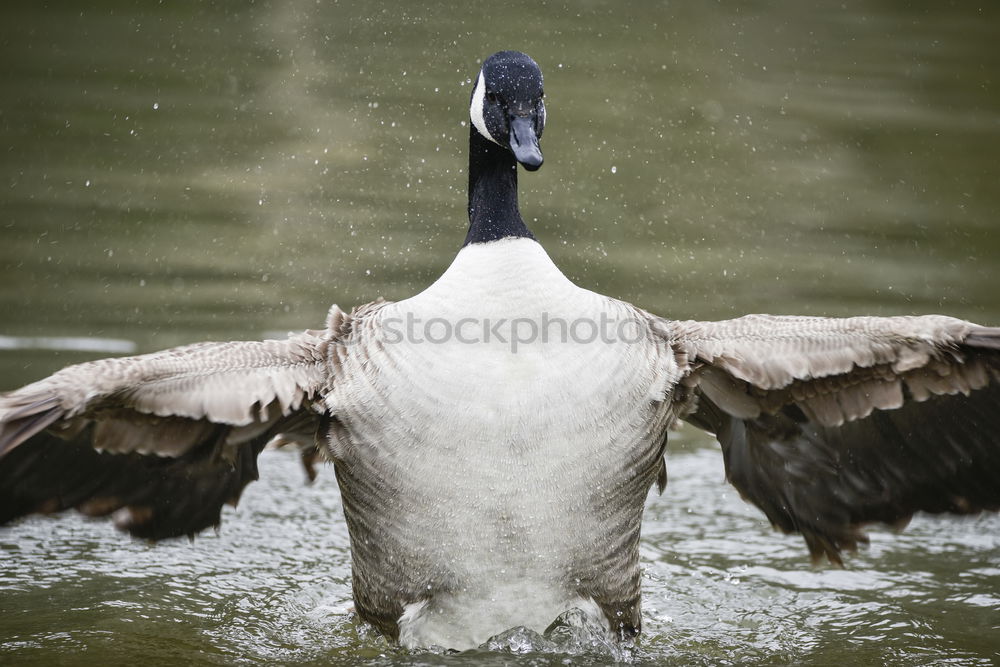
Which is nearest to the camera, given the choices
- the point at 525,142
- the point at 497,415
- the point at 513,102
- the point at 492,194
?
the point at 497,415

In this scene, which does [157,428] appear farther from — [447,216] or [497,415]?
[447,216]

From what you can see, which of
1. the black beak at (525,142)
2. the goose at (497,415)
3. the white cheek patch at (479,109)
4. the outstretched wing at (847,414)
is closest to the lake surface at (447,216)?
the goose at (497,415)

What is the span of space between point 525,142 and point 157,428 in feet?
5.29

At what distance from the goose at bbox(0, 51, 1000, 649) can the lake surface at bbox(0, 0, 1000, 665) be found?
42 cm

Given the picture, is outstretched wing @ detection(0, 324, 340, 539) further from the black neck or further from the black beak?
the black beak

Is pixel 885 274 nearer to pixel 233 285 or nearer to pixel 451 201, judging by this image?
pixel 451 201

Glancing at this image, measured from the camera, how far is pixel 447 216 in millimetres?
10289

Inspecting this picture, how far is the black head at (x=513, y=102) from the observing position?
4445mm

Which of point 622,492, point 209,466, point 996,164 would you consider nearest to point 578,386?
point 622,492

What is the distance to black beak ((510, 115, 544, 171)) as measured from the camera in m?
4.23

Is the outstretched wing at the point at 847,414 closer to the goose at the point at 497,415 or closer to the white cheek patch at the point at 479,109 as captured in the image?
the goose at the point at 497,415

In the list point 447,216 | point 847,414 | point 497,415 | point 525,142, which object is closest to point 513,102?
point 525,142

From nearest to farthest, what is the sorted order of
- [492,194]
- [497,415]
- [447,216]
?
1. [497,415]
2. [492,194]
3. [447,216]

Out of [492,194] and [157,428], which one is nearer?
[157,428]
